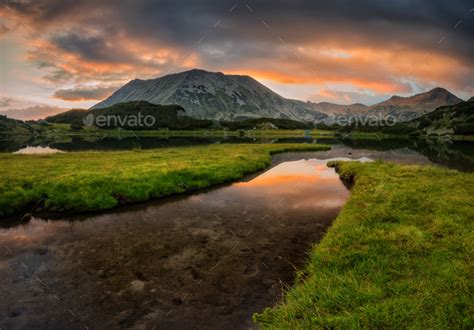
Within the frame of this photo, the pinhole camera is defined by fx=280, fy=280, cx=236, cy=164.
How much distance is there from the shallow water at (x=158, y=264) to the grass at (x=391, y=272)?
5.71 feet

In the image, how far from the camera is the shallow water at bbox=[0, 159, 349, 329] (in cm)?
997

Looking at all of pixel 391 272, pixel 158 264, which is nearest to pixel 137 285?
pixel 158 264

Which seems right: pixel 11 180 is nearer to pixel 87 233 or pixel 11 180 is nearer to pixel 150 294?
pixel 87 233

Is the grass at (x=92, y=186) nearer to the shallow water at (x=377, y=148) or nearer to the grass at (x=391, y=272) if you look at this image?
the grass at (x=391, y=272)

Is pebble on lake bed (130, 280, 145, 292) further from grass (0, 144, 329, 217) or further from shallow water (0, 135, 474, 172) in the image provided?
shallow water (0, 135, 474, 172)

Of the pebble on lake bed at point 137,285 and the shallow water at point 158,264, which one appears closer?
the shallow water at point 158,264

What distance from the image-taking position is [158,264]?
13461 millimetres

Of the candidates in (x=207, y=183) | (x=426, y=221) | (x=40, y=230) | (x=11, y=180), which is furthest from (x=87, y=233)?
(x=426, y=221)

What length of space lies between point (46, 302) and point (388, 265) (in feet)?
43.1

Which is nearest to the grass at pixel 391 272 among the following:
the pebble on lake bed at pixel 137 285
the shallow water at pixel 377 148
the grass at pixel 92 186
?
the pebble on lake bed at pixel 137 285

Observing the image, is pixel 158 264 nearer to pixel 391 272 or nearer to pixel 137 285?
pixel 137 285

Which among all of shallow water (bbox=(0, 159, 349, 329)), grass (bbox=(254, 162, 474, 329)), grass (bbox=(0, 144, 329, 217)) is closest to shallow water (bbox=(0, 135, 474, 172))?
grass (bbox=(254, 162, 474, 329))

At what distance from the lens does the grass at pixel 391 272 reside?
768 centimetres

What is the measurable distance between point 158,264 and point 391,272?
1000 centimetres
